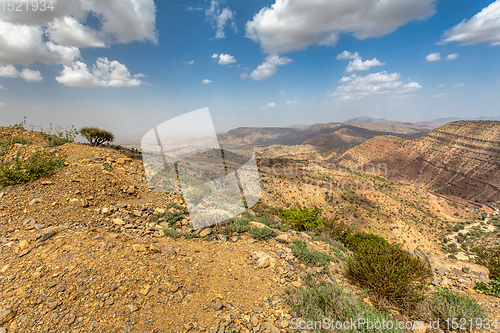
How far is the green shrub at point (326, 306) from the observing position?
317 cm

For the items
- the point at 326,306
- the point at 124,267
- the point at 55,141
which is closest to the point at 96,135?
the point at 55,141

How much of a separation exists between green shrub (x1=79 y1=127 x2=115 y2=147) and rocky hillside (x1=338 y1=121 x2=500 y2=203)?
93.0 metres

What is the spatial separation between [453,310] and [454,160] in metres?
102

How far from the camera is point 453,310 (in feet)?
13.2

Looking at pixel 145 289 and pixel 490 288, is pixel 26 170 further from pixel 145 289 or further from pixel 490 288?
pixel 490 288

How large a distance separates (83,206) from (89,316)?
3313mm

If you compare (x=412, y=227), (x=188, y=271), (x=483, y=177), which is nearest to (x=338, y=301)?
(x=188, y=271)

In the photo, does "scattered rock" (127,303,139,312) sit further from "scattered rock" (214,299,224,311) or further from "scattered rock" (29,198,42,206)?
"scattered rock" (29,198,42,206)

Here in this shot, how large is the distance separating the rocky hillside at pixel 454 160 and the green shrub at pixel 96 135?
93.0m

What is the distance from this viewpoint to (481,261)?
8.47m

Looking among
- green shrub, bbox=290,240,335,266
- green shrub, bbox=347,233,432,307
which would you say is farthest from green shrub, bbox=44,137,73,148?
green shrub, bbox=347,233,432,307

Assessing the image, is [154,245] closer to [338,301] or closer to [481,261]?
[338,301]

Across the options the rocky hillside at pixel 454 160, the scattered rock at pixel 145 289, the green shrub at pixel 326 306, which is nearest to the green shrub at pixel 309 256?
the green shrub at pixel 326 306

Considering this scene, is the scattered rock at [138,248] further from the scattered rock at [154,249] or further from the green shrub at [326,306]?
the green shrub at [326,306]
